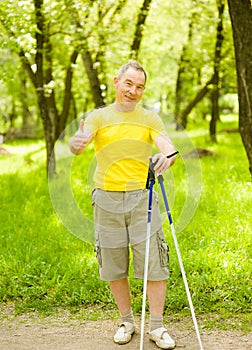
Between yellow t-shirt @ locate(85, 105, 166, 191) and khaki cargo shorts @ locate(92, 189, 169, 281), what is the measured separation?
Answer: 9 centimetres

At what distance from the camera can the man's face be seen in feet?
12.6

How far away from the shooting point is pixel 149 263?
406 centimetres

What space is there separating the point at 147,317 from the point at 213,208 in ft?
9.66

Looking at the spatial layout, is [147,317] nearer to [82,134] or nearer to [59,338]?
[59,338]

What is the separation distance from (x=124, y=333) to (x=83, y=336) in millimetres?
406

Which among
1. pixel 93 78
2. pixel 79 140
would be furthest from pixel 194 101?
pixel 79 140

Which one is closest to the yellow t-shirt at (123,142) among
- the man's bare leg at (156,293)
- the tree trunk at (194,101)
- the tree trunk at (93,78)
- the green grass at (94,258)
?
the green grass at (94,258)

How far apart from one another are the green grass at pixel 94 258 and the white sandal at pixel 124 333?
58 centimetres

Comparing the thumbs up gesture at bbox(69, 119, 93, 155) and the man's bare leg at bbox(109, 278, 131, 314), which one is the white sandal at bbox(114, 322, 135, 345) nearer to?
the man's bare leg at bbox(109, 278, 131, 314)

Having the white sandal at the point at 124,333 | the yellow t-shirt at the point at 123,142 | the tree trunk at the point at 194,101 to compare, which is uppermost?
the yellow t-shirt at the point at 123,142

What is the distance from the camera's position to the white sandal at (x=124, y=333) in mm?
4301

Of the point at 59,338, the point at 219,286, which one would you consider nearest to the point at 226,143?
the point at 219,286

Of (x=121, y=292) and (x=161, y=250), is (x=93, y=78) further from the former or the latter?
(x=161, y=250)

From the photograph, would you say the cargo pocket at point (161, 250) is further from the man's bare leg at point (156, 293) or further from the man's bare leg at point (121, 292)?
the man's bare leg at point (121, 292)
